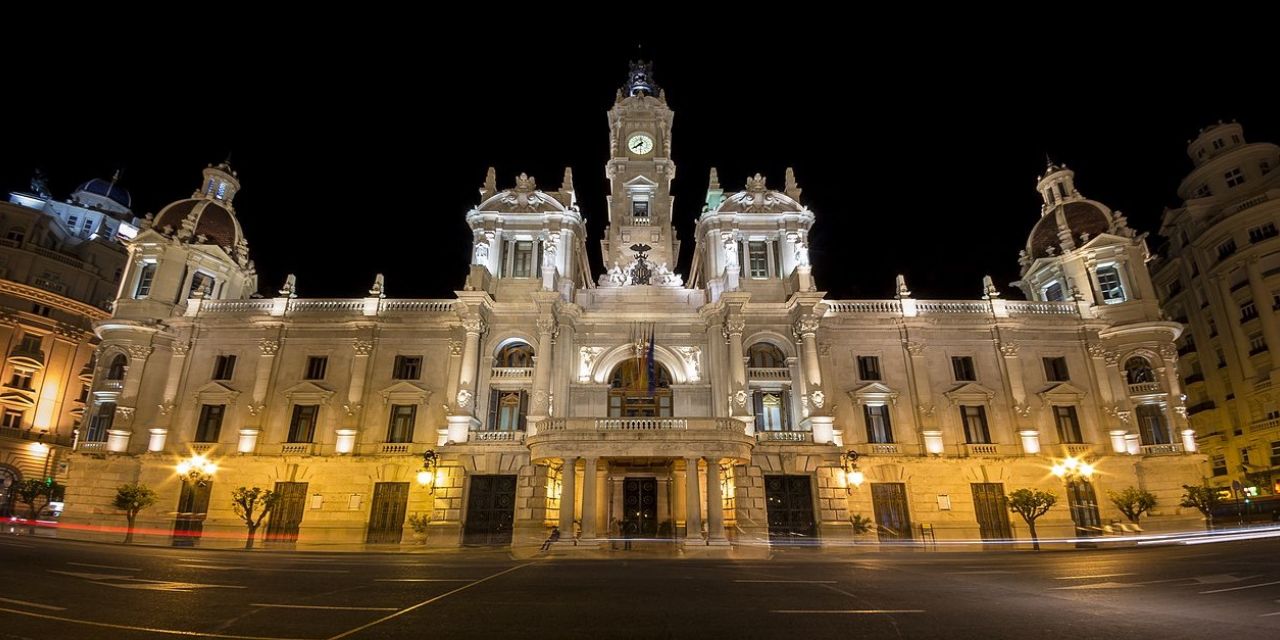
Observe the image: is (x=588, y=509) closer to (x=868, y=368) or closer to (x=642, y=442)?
(x=642, y=442)

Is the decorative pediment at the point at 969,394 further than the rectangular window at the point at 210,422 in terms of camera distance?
Yes

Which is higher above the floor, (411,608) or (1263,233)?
(1263,233)

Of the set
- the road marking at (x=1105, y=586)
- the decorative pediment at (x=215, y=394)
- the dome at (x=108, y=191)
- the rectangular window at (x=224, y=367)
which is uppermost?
the dome at (x=108, y=191)

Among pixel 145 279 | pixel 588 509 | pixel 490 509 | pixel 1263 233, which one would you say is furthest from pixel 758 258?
pixel 1263 233

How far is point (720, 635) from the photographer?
868 cm

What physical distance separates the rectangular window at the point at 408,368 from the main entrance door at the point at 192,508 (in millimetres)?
12023

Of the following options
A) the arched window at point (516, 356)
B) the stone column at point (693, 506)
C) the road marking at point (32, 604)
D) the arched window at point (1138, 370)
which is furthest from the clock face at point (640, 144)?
the road marking at point (32, 604)

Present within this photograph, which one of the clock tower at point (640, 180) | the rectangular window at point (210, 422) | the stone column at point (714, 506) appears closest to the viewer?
the stone column at point (714, 506)

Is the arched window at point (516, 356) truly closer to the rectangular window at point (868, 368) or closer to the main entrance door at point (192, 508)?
the main entrance door at point (192, 508)

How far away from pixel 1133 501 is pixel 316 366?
156ft

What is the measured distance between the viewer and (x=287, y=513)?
113ft

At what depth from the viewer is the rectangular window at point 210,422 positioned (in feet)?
119

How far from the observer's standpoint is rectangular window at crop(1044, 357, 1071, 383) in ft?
124

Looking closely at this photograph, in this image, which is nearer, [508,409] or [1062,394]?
[1062,394]
